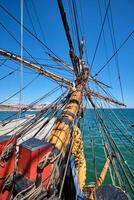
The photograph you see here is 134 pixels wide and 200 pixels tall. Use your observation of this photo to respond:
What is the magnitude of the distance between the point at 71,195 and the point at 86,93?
4793mm

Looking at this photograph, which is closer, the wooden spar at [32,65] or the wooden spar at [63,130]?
the wooden spar at [63,130]

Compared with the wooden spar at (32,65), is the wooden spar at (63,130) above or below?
below

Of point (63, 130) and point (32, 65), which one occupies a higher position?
point (32, 65)

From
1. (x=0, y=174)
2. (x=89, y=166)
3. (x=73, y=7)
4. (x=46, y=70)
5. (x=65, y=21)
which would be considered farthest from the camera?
(x=89, y=166)

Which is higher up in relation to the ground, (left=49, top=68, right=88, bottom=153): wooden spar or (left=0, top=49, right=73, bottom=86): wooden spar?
(left=0, top=49, right=73, bottom=86): wooden spar

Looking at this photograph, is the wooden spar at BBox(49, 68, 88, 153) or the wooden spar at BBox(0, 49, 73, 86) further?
the wooden spar at BBox(0, 49, 73, 86)

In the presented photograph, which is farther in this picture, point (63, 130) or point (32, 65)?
point (32, 65)

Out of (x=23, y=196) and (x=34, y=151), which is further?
(x=34, y=151)

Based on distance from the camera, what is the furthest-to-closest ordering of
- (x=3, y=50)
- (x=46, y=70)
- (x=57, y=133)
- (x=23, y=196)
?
(x=46, y=70) < (x=3, y=50) < (x=57, y=133) < (x=23, y=196)

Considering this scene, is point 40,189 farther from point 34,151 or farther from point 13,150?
point 13,150

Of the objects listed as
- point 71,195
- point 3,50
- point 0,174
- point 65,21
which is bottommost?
point 71,195

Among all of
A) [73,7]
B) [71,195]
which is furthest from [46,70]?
[71,195]

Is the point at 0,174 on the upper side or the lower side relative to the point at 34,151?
lower

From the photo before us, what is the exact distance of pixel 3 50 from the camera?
936 cm
